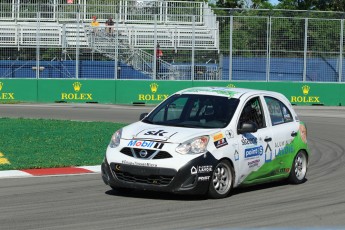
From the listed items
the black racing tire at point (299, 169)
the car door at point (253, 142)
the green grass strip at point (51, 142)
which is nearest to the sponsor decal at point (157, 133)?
the car door at point (253, 142)

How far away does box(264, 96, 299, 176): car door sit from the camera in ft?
39.1

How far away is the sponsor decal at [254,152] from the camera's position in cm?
1125

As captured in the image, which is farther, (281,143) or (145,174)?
(281,143)

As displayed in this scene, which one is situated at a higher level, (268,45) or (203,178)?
(268,45)

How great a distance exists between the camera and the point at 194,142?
1059 centimetres

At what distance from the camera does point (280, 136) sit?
39.5 ft

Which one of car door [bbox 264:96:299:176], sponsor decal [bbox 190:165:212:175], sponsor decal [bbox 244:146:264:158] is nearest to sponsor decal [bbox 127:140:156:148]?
sponsor decal [bbox 190:165:212:175]

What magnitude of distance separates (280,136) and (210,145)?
5.82 ft

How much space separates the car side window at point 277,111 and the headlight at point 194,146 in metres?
1.87

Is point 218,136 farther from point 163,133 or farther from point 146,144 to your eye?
point 146,144

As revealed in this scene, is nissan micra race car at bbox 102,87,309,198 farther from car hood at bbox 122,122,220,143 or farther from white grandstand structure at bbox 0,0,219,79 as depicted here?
white grandstand structure at bbox 0,0,219,79

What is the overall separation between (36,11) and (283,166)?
1107 inches

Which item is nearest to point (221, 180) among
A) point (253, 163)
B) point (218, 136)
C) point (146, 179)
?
point (218, 136)

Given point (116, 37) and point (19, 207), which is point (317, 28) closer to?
point (116, 37)
